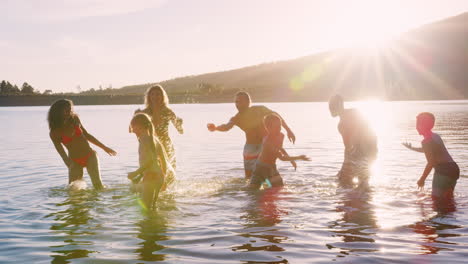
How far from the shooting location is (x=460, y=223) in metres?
7.36

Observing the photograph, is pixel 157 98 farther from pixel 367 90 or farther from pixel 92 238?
pixel 367 90

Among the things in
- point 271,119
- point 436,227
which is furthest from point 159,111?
point 436,227

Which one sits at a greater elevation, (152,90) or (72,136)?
(152,90)

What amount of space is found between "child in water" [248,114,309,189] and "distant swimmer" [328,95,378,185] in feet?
4.51

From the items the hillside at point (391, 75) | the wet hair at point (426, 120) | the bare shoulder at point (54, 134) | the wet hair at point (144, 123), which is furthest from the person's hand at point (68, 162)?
the hillside at point (391, 75)

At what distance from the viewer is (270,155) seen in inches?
394

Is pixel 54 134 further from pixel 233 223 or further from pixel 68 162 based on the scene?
pixel 233 223

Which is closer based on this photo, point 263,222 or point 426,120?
point 263,222

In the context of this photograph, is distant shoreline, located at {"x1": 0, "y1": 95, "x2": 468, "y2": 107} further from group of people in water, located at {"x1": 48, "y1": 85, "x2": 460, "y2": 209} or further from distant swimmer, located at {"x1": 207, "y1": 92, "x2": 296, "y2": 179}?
group of people in water, located at {"x1": 48, "y1": 85, "x2": 460, "y2": 209}

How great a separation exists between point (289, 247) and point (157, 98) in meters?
4.76

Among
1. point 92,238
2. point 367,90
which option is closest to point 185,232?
point 92,238

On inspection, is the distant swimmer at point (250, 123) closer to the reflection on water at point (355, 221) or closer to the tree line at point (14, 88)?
the reflection on water at point (355, 221)

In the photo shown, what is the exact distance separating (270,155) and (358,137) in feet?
6.30

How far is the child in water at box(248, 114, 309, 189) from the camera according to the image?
963cm
